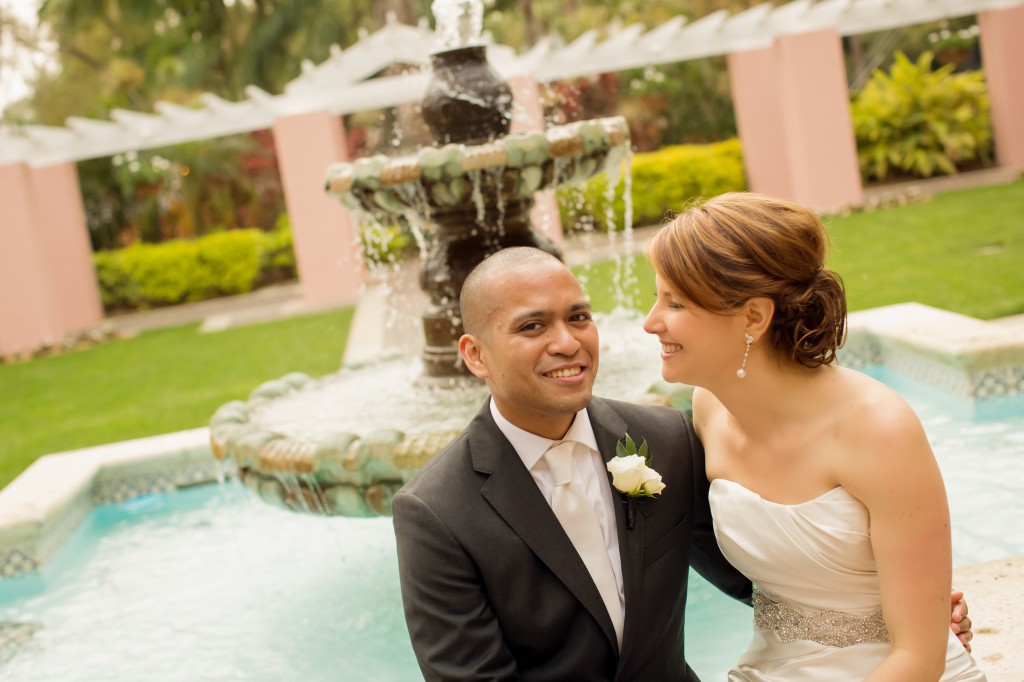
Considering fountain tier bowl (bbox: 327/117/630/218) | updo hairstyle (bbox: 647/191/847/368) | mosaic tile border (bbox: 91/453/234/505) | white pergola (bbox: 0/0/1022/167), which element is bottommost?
mosaic tile border (bbox: 91/453/234/505)

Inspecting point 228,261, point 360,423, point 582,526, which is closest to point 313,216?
point 228,261

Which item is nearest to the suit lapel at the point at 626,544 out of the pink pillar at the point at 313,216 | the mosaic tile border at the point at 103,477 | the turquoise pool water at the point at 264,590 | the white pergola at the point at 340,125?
the turquoise pool water at the point at 264,590

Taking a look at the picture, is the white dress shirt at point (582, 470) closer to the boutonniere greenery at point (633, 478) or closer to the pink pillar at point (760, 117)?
the boutonniere greenery at point (633, 478)

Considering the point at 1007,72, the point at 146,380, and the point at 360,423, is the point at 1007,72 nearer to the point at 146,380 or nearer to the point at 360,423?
the point at 146,380

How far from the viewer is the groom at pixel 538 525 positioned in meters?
2.42

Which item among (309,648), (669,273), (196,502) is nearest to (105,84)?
(196,502)

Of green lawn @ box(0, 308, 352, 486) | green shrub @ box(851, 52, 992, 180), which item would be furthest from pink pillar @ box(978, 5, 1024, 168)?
green lawn @ box(0, 308, 352, 486)

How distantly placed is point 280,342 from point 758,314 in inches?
456

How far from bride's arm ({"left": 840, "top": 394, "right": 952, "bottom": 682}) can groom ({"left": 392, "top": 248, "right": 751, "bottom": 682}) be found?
0.50 m

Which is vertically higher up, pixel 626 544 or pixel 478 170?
pixel 478 170

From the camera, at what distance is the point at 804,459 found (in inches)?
102

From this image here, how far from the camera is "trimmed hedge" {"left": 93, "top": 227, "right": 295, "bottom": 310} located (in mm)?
20078

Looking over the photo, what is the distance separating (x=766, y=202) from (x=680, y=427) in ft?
2.23

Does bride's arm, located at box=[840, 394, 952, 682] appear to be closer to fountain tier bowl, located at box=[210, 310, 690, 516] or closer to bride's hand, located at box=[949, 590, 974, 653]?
bride's hand, located at box=[949, 590, 974, 653]
